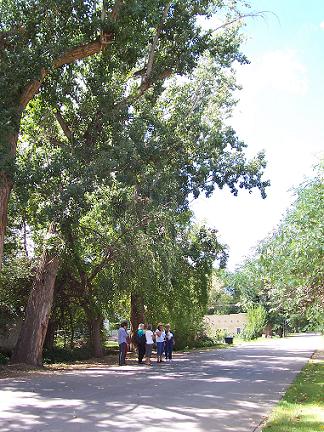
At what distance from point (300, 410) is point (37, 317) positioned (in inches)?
466

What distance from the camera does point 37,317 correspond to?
61.7 ft

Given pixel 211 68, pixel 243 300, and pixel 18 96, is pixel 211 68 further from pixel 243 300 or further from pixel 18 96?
pixel 243 300

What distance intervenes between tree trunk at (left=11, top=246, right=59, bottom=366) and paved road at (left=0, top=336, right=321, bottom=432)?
3310 millimetres

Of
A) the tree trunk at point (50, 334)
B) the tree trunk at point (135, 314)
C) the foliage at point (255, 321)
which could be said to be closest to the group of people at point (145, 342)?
the tree trunk at point (50, 334)

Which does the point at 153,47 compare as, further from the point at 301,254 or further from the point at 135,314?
the point at 135,314

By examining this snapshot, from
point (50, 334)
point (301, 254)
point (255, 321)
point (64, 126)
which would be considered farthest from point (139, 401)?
point (255, 321)

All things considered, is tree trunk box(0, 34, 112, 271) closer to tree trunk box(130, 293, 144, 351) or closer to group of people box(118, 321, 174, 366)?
group of people box(118, 321, 174, 366)

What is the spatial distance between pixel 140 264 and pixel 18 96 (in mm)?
8544

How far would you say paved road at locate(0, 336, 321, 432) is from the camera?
809cm

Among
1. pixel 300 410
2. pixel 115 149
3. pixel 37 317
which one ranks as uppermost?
pixel 115 149

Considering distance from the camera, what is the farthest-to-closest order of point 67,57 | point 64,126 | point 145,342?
point 145,342
point 64,126
point 67,57

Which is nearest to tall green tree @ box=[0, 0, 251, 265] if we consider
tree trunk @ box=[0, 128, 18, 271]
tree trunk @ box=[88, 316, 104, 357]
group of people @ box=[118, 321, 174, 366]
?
tree trunk @ box=[0, 128, 18, 271]

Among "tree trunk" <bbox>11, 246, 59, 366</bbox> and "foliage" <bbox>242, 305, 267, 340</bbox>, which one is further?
"foliage" <bbox>242, 305, 267, 340</bbox>

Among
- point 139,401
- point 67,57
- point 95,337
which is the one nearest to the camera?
point 139,401
